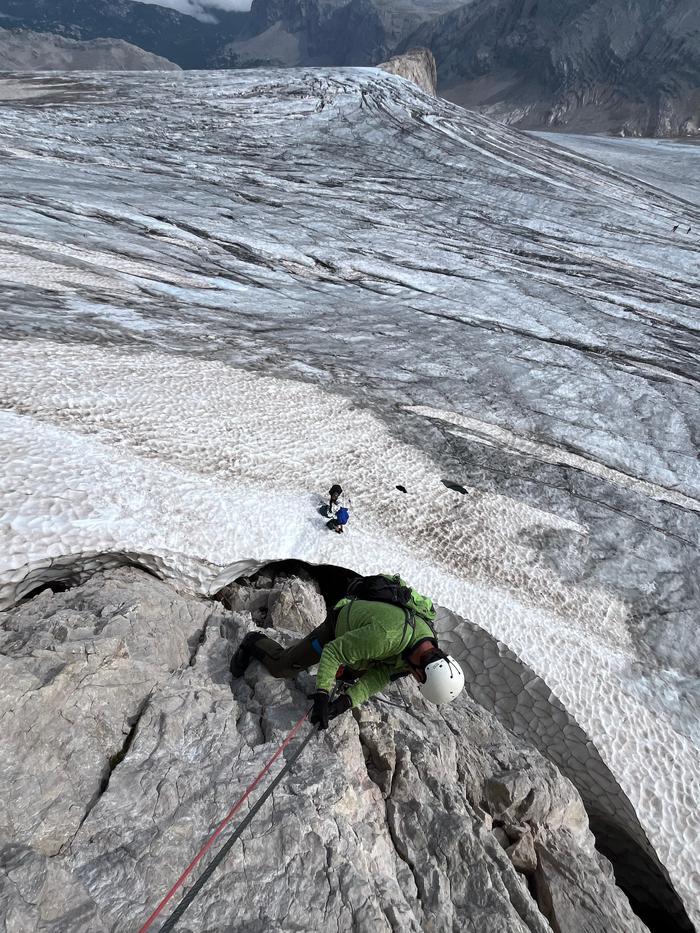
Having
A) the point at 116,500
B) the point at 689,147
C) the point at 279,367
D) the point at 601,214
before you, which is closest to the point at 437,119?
the point at 601,214

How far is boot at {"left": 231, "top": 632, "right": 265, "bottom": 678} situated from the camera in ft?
17.9

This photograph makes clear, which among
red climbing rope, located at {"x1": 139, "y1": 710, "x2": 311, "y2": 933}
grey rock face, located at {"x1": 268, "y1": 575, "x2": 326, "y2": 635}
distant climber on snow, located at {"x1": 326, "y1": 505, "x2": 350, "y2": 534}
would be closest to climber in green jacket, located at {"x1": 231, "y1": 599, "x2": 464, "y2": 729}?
red climbing rope, located at {"x1": 139, "y1": 710, "x2": 311, "y2": 933}

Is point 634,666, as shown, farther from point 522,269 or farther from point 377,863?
point 522,269

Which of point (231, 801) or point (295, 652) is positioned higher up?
point (295, 652)

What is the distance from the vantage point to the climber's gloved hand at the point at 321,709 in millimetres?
4762

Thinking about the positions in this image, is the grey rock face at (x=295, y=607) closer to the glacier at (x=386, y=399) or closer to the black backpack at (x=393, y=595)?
the glacier at (x=386, y=399)

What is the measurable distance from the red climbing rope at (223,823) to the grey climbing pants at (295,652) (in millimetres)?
464

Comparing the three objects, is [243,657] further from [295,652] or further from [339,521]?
[339,521]

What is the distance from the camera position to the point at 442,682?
430cm

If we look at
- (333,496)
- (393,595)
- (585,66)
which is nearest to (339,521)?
(333,496)

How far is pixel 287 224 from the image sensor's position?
21172 mm

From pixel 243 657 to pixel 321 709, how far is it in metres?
1.12

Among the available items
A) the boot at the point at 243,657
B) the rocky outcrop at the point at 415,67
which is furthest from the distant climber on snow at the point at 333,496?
the rocky outcrop at the point at 415,67

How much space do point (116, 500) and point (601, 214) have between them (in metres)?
26.4
